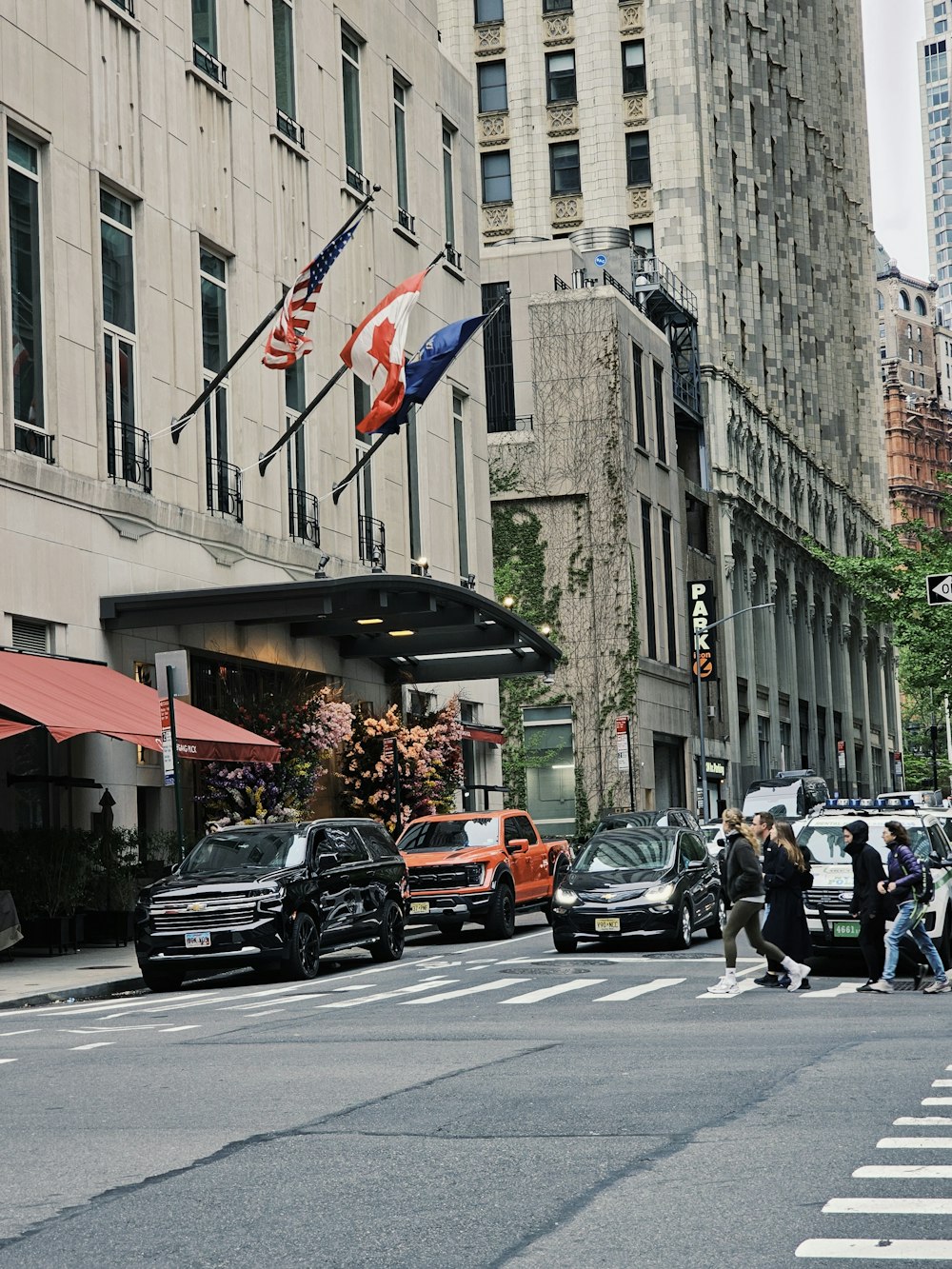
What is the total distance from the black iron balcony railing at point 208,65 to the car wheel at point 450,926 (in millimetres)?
15679

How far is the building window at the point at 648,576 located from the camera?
207 feet

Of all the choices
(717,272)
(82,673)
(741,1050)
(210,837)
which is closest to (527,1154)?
(741,1050)

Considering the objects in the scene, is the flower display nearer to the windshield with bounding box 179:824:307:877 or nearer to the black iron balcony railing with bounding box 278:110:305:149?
the windshield with bounding box 179:824:307:877

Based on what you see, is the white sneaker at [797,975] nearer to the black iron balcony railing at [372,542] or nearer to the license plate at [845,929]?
the license plate at [845,929]

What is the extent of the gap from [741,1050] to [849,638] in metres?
90.5

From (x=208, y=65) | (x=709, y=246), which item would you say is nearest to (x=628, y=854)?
(x=208, y=65)

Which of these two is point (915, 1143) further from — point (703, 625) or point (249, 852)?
point (703, 625)

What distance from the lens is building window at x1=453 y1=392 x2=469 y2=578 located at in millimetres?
46406

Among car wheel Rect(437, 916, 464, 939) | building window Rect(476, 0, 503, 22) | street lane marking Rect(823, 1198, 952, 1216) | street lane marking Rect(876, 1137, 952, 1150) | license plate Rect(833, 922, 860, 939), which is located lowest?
car wheel Rect(437, 916, 464, 939)

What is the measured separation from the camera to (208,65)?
33500 millimetres

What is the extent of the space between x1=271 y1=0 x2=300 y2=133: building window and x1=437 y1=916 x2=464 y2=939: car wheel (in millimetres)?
16419

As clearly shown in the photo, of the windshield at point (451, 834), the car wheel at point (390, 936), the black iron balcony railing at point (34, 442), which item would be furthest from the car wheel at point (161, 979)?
the black iron balcony railing at point (34, 442)

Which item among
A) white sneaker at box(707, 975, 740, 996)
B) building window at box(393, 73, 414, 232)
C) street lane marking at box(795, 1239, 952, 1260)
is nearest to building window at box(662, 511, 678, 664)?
building window at box(393, 73, 414, 232)

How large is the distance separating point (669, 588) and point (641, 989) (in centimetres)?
4866
